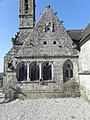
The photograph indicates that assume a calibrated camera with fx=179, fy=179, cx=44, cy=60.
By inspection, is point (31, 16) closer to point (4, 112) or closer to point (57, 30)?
point (57, 30)

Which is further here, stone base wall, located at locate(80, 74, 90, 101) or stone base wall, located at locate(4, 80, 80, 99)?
stone base wall, located at locate(4, 80, 80, 99)

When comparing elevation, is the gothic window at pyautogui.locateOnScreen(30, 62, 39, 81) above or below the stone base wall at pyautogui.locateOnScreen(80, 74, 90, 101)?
above

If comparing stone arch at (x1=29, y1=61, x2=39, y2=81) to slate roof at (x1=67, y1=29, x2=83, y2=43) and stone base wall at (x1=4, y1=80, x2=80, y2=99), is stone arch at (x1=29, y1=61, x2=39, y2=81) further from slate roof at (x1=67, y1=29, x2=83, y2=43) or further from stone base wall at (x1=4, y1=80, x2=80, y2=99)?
slate roof at (x1=67, y1=29, x2=83, y2=43)

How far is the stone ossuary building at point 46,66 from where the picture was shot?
62.0 ft

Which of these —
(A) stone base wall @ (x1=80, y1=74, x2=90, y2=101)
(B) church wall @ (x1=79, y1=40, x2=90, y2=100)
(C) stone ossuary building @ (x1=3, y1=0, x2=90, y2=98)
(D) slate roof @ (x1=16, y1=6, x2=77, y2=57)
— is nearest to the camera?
(A) stone base wall @ (x1=80, y1=74, x2=90, y2=101)

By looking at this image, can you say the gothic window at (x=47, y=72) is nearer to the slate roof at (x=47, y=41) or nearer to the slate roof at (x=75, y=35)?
the slate roof at (x=47, y=41)

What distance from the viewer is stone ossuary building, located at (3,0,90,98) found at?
18892mm

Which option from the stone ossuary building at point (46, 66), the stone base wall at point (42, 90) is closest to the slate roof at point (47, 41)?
the stone ossuary building at point (46, 66)

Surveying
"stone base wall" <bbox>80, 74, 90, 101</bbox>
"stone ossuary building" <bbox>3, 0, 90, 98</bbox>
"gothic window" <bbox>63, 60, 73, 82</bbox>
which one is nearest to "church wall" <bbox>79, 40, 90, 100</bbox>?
"stone base wall" <bbox>80, 74, 90, 101</bbox>

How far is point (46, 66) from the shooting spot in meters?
19.6

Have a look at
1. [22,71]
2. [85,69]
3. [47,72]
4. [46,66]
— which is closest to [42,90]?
[47,72]

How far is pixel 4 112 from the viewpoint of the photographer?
44.0 feet

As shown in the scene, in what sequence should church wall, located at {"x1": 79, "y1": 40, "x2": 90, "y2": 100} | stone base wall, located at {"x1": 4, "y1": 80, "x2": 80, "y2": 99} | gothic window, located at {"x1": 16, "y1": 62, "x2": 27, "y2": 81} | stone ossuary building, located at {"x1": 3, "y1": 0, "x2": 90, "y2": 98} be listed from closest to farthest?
1. church wall, located at {"x1": 79, "y1": 40, "x2": 90, "y2": 100}
2. stone base wall, located at {"x1": 4, "y1": 80, "x2": 80, "y2": 99}
3. stone ossuary building, located at {"x1": 3, "y1": 0, "x2": 90, "y2": 98}
4. gothic window, located at {"x1": 16, "y1": 62, "x2": 27, "y2": 81}

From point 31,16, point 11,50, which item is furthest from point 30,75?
point 31,16
